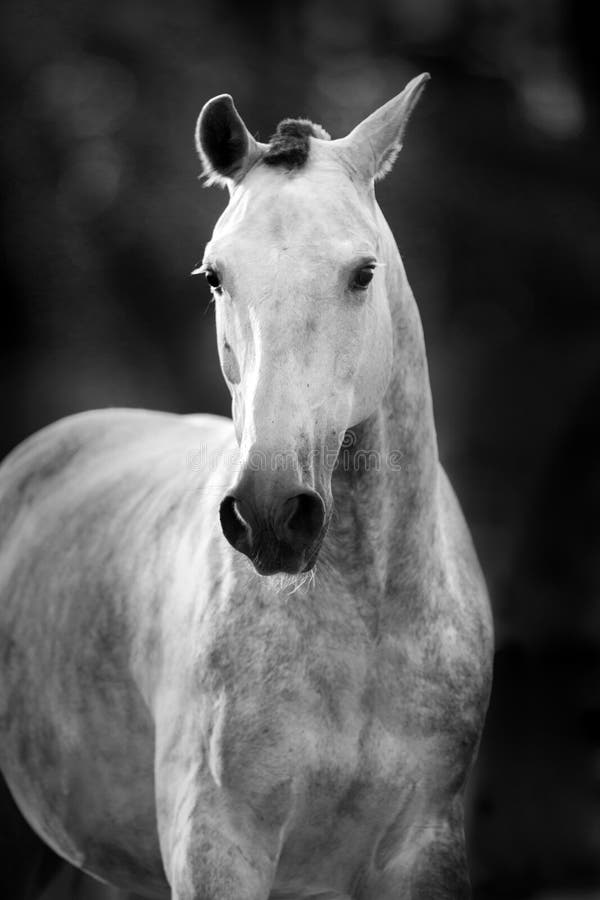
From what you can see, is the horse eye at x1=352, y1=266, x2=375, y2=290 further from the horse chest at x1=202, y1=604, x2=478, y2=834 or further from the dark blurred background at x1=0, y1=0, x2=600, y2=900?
the dark blurred background at x1=0, y1=0, x2=600, y2=900

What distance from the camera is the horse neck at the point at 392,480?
7.09ft

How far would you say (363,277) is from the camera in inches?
76.4

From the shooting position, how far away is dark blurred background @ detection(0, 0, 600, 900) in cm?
612

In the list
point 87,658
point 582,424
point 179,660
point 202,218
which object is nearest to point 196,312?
point 202,218


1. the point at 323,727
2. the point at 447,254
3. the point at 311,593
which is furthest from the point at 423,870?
the point at 447,254

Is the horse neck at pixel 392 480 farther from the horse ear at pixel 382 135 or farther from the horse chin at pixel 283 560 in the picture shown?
the horse chin at pixel 283 560

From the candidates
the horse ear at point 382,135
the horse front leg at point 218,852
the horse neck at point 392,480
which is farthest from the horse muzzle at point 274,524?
the horse ear at point 382,135

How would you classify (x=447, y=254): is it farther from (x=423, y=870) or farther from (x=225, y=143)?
(x=423, y=870)

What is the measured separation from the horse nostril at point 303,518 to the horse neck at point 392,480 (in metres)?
0.39

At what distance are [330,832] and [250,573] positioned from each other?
551 millimetres

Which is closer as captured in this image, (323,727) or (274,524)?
(274,524)

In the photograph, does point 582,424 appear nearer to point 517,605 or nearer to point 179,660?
point 517,605

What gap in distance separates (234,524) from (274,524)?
69mm

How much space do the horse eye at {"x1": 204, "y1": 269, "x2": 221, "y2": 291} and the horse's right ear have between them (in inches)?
10.6
